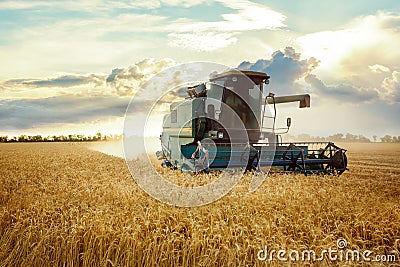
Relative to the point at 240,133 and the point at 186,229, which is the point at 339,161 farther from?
the point at 186,229

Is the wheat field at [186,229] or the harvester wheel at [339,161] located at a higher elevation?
the harvester wheel at [339,161]

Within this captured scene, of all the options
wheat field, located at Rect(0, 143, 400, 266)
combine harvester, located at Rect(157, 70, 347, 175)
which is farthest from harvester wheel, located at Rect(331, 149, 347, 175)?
wheat field, located at Rect(0, 143, 400, 266)

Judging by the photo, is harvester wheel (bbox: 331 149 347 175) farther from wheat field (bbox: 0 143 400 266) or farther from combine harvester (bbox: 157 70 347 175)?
wheat field (bbox: 0 143 400 266)

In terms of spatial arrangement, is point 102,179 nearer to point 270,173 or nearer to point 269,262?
point 270,173

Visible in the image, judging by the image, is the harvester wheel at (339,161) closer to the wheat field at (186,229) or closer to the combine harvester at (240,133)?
the combine harvester at (240,133)

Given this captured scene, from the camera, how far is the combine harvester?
1041cm

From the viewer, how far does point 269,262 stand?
4070 millimetres

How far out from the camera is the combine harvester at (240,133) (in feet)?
34.1

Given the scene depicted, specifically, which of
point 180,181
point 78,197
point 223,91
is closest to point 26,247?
point 78,197

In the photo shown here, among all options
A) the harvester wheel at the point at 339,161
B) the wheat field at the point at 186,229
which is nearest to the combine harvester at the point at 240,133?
the harvester wheel at the point at 339,161

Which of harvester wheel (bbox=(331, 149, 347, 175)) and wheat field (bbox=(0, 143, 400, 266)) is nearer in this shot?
wheat field (bbox=(0, 143, 400, 266))

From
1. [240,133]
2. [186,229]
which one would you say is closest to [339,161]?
[240,133]

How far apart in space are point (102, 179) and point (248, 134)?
16.7 ft

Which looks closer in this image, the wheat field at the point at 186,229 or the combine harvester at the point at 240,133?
the wheat field at the point at 186,229
